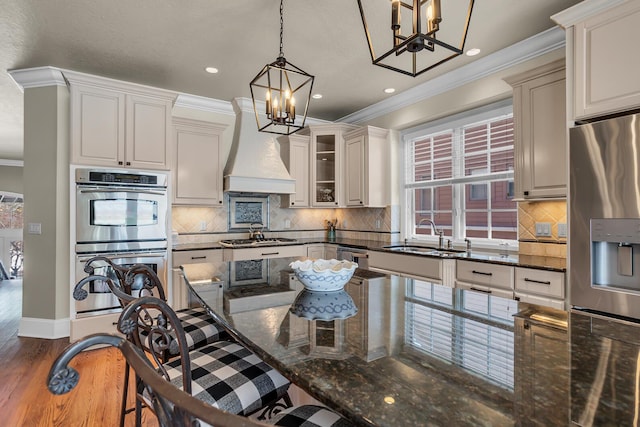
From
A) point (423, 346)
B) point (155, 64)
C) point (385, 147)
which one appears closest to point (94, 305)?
point (155, 64)

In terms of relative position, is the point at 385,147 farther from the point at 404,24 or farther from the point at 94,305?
the point at 94,305

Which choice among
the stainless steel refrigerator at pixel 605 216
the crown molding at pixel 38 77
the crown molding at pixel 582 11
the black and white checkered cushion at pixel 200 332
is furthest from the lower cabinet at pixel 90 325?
the crown molding at pixel 582 11

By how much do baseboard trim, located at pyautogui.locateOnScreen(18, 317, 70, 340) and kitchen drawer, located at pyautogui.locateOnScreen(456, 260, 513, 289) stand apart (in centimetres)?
386

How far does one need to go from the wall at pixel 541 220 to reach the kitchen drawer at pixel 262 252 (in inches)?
96.0

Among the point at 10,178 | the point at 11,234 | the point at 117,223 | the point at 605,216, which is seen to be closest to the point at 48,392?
the point at 117,223

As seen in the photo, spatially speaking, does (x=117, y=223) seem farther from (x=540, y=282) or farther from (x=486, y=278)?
(x=540, y=282)

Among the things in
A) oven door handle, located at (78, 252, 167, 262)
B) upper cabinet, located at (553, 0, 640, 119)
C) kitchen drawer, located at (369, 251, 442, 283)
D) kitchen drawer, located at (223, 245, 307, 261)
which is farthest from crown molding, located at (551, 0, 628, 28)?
oven door handle, located at (78, 252, 167, 262)

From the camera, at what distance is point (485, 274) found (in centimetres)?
267

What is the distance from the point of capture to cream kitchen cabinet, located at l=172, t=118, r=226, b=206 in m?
3.78

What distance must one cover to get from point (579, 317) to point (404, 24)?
2.32 metres

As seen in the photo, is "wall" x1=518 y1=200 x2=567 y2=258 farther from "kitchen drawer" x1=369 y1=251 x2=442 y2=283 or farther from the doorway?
the doorway

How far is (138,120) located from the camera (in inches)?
132

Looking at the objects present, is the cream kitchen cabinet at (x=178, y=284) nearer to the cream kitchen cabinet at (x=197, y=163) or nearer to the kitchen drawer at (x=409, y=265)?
the cream kitchen cabinet at (x=197, y=163)

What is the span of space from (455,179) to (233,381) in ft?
10.8
